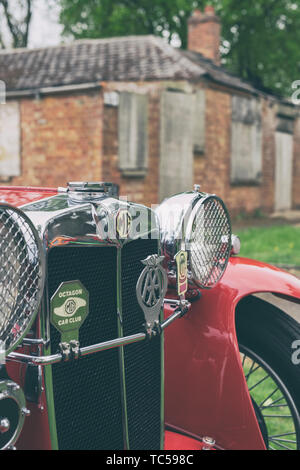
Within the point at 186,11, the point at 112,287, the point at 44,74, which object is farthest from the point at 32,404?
the point at 186,11

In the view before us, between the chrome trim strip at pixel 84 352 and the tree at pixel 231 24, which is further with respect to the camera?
the tree at pixel 231 24

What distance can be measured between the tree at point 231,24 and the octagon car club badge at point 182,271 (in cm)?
2100

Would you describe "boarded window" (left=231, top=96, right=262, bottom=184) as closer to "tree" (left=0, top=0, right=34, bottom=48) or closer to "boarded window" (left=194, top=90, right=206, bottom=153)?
"boarded window" (left=194, top=90, right=206, bottom=153)

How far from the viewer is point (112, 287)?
1.56 metres

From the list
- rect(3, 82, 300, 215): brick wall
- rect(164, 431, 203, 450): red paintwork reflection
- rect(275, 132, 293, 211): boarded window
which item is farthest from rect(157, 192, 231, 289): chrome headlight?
rect(275, 132, 293, 211): boarded window

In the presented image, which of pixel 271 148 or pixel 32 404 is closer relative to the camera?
pixel 32 404

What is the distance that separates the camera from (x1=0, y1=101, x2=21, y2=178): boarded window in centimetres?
1270

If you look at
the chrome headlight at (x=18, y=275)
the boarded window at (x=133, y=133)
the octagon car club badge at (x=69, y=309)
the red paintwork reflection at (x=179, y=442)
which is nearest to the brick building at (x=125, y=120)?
the boarded window at (x=133, y=133)

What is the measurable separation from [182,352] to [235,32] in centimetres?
2332

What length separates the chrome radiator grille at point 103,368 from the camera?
1445mm

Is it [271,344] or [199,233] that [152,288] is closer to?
[199,233]

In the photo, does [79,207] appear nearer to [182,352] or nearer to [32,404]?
[32,404]

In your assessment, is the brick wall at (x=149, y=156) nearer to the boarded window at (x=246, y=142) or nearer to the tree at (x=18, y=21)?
the boarded window at (x=246, y=142)

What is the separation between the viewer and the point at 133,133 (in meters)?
12.0
